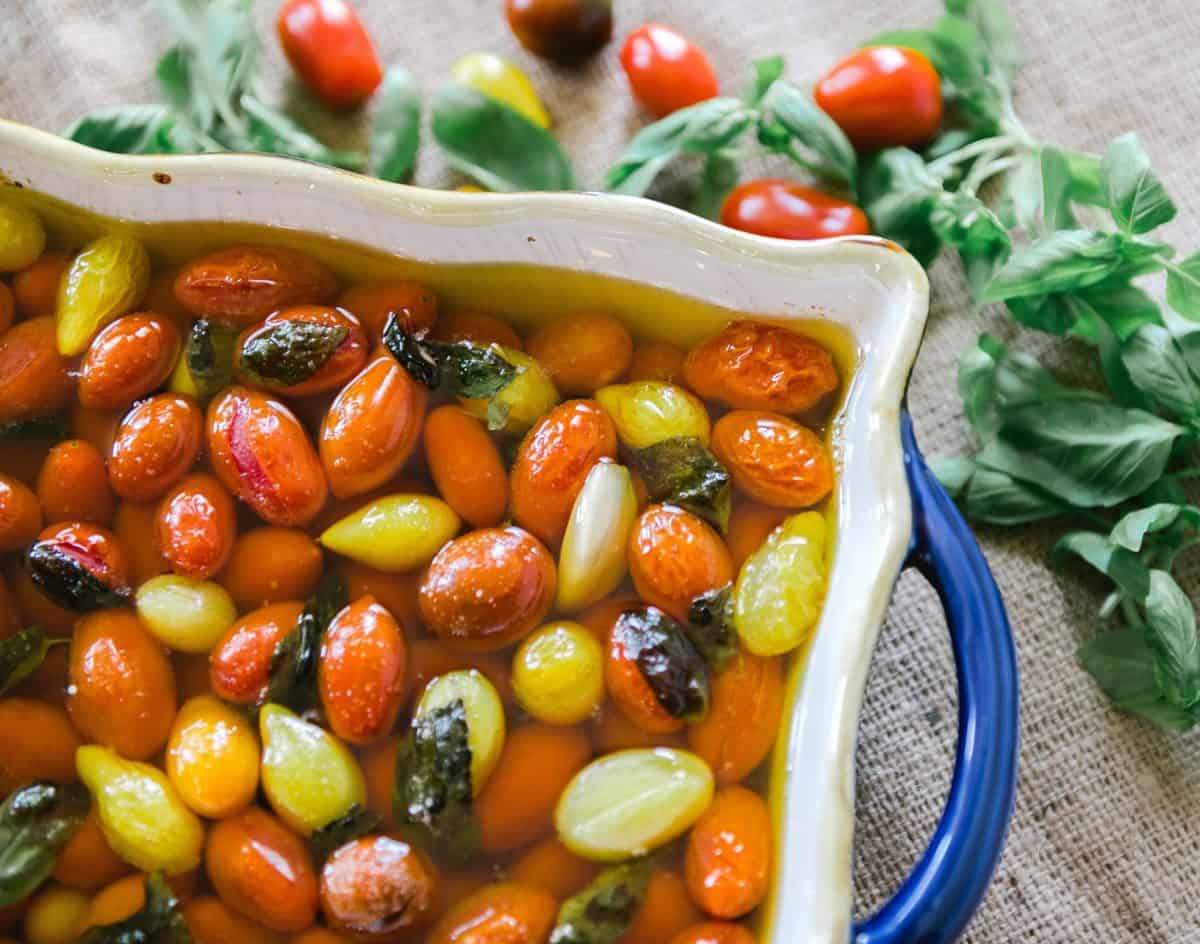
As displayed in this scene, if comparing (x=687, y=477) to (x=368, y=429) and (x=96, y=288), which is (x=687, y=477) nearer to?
(x=368, y=429)

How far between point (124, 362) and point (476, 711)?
26cm

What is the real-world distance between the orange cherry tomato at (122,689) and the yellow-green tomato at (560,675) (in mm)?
175

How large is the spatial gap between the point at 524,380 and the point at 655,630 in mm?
151

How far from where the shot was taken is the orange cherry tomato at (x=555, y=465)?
0.62 meters

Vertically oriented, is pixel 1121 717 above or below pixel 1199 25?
below

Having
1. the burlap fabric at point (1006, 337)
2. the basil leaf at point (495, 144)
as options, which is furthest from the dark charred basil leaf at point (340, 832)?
the basil leaf at point (495, 144)

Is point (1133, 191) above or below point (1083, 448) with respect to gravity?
→ above

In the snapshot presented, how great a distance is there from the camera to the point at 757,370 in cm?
63

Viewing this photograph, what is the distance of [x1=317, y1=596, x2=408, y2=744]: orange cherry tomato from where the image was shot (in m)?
0.58

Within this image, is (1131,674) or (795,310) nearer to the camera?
(795,310)

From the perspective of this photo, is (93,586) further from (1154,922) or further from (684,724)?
(1154,922)

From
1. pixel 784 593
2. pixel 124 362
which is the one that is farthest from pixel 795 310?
pixel 124 362

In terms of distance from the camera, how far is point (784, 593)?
601 millimetres

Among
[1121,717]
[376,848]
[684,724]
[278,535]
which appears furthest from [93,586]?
[1121,717]
